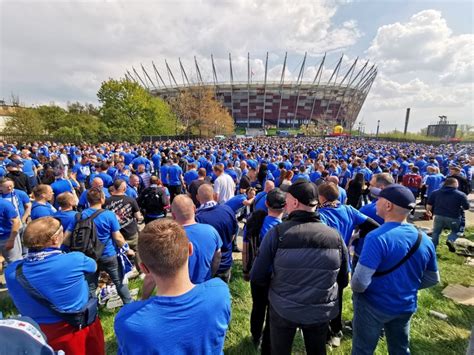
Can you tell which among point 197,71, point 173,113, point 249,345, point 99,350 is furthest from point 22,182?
point 197,71

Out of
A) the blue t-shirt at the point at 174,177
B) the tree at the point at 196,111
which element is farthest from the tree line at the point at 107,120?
the blue t-shirt at the point at 174,177

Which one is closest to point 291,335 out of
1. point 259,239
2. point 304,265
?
point 304,265

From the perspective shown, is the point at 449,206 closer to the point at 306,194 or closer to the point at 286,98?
the point at 306,194

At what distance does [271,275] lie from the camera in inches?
91.8

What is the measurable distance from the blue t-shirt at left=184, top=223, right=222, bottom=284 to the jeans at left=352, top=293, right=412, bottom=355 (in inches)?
62.3

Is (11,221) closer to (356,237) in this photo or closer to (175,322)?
(175,322)

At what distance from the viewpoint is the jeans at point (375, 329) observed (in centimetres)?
237

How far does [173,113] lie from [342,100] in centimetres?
7167

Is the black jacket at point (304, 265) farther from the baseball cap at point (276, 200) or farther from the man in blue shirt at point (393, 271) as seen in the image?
the baseball cap at point (276, 200)

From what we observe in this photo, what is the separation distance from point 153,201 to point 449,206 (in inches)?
261

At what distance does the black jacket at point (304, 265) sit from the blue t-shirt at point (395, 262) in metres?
0.28

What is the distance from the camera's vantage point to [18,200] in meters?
4.88

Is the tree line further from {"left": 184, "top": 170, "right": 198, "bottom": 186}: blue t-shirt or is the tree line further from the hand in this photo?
the hand

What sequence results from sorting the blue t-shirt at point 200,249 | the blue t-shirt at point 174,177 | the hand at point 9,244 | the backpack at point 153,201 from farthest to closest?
the blue t-shirt at point 174,177, the backpack at point 153,201, the hand at point 9,244, the blue t-shirt at point 200,249
